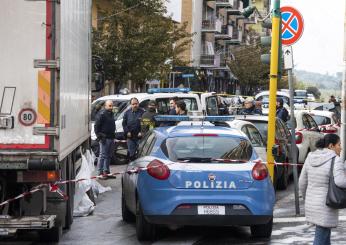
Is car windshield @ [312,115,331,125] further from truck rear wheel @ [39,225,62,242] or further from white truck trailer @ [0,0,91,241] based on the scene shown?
white truck trailer @ [0,0,91,241]

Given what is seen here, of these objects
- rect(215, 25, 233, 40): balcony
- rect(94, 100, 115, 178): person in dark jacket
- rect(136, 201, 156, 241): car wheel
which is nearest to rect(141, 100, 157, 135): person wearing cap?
rect(94, 100, 115, 178): person in dark jacket

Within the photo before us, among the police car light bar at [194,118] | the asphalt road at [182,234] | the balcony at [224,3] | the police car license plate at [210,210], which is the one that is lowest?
the asphalt road at [182,234]

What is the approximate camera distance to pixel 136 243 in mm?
10883

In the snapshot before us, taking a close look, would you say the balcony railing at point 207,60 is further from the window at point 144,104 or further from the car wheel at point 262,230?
the car wheel at point 262,230

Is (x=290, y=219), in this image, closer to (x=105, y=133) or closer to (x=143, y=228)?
(x=143, y=228)

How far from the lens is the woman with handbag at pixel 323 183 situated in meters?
8.71

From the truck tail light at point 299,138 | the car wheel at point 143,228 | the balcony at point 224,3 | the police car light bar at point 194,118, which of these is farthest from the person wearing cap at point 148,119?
the balcony at point 224,3

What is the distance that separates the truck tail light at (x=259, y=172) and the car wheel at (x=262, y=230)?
2.27ft

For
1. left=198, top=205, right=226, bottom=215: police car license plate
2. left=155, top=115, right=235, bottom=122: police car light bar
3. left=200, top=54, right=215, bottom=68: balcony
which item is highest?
left=200, top=54, right=215, bottom=68: balcony

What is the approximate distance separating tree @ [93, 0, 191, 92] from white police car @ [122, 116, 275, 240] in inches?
955

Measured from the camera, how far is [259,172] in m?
10.8

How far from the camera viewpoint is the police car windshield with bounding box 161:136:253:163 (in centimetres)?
1085

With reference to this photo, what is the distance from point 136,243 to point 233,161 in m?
1.60

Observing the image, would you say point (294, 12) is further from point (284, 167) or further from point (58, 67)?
point (58, 67)
